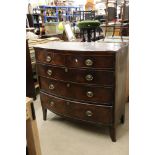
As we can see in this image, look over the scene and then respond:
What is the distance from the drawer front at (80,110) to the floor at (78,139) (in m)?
0.18

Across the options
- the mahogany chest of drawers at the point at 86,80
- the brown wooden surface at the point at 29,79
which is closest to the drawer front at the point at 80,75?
the mahogany chest of drawers at the point at 86,80

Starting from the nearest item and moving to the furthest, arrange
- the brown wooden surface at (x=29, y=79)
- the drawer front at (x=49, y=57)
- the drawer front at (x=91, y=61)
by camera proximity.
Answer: the drawer front at (x=91, y=61) < the drawer front at (x=49, y=57) < the brown wooden surface at (x=29, y=79)

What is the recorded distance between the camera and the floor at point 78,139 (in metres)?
1.68

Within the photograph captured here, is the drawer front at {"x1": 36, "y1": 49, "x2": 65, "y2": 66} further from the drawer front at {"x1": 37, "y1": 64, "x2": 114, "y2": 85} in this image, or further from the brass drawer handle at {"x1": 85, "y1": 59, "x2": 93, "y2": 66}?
the brass drawer handle at {"x1": 85, "y1": 59, "x2": 93, "y2": 66}

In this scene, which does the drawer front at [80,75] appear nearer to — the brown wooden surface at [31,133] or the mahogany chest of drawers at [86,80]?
the mahogany chest of drawers at [86,80]

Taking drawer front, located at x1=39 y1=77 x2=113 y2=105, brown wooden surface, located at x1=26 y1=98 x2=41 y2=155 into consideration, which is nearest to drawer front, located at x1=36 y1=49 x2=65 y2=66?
drawer front, located at x1=39 y1=77 x2=113 y2=105

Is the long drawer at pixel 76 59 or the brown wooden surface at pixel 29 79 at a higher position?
the long drawer at pixel 76 59

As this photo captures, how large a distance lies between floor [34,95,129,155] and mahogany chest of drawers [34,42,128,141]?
112 millimetres

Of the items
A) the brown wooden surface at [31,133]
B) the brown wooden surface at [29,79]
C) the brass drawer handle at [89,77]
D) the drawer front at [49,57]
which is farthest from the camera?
the brown wooden surface at [29,79]

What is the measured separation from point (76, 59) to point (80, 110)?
469 millimetres
